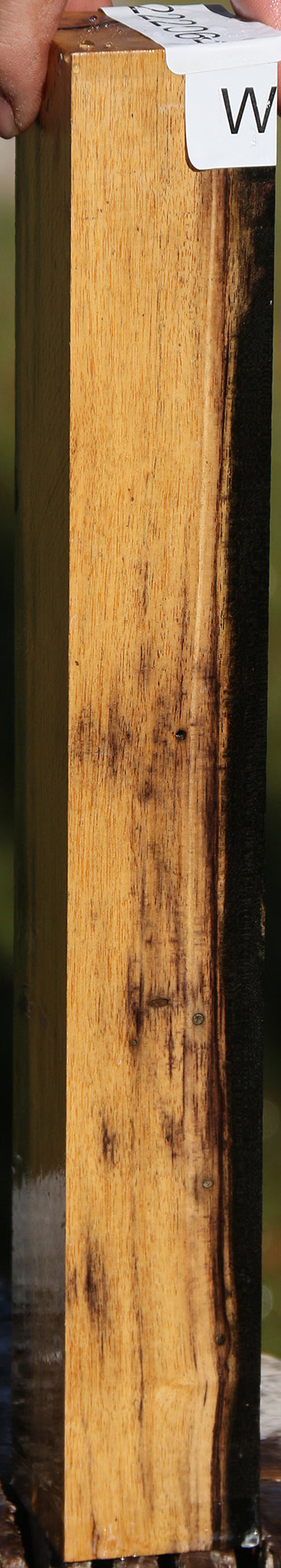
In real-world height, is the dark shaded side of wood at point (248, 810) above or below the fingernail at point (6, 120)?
below

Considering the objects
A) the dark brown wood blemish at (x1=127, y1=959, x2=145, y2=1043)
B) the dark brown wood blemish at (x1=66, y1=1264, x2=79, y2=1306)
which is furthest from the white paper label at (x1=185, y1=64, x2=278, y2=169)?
the dark brown wood blemish at (x1=66, y1=1264, x2=79, y2=1306)

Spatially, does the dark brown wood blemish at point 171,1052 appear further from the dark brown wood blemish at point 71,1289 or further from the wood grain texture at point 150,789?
the dark brown wood blemish at point 71,1289

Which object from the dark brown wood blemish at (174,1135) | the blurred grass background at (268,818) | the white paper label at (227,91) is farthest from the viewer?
the blurred grass background at (268,818)

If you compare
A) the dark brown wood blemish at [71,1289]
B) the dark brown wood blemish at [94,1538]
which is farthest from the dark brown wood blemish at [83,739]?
the dark brown wood blemish at [94,1538]

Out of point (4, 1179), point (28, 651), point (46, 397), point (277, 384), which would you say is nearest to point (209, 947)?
point (28, 651)

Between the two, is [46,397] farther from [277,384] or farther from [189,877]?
[277,384]

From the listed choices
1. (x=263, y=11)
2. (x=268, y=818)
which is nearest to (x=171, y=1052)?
(x=263, y=11)

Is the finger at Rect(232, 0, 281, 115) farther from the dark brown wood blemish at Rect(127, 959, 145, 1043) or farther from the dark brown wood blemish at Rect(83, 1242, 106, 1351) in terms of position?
the dark brown wood blemish at Rect(83, 1242, 106, 1351)

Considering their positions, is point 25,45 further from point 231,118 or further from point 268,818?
point 268,818
